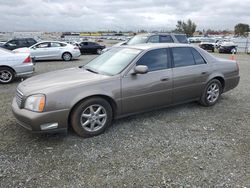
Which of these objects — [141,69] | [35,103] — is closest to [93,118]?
[35,103]

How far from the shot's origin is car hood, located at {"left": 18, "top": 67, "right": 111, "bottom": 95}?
12.2ft

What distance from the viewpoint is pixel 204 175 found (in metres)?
2.97

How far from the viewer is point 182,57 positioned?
16.3 ft

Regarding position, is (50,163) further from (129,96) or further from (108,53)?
(108,53)

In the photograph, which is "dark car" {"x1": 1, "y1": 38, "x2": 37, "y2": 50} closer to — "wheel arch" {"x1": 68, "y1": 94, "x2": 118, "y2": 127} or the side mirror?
"wheel arch" {"x1": 68, "y1": 94, "x2": 118, "y2": 127}

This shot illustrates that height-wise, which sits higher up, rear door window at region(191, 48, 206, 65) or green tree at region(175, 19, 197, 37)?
green tree at region(175, 19, 197, 37)

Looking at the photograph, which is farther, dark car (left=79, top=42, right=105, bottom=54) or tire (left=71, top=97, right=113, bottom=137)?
dark car (left=79, top=42, right=105, bottom=54)

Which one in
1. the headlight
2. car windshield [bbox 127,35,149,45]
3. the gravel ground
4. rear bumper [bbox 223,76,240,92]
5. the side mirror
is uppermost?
car windshield [bbox 127,35,149,45]

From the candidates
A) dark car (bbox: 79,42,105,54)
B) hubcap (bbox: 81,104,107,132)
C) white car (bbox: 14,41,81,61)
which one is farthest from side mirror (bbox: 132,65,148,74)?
dark car (bbox: 79,42,105,54)

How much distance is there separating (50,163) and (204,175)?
206 centimetres

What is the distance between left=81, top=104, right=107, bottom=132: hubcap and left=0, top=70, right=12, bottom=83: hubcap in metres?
5.44

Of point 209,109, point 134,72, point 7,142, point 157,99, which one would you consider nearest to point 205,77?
point 209,109

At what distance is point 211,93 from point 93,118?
9.94 feet

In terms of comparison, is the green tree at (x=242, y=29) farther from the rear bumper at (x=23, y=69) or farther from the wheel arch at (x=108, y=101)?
the wheel arch at (x=108, y=101)
